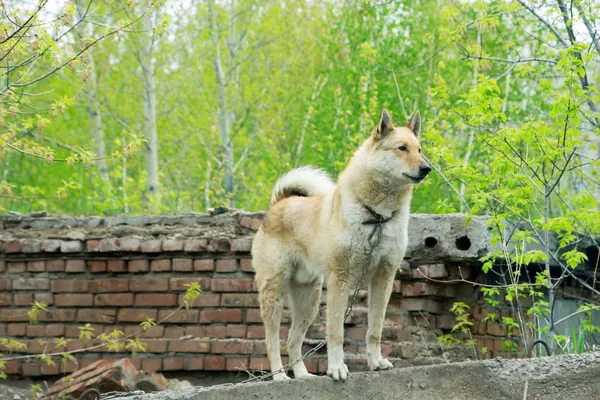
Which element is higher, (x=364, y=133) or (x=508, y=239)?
(x=364, y=133)

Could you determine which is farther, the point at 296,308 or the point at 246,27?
the point at 246,27

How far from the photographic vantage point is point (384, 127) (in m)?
4.34

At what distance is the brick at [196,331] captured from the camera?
6716 mm

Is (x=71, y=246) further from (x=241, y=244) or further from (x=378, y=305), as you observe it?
(x=378, y=305)

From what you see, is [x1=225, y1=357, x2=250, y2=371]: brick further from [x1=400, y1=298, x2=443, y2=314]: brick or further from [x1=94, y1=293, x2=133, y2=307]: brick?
[x1=400, y1=298, x2=443, y2=314]: brick

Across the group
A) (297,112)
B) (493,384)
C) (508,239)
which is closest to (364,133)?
(297,112)

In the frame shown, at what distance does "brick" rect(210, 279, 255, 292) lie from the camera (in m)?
6.63

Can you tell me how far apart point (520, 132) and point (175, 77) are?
1573cm

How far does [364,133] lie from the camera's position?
12.8 metres

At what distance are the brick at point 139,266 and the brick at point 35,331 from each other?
39.0 inches

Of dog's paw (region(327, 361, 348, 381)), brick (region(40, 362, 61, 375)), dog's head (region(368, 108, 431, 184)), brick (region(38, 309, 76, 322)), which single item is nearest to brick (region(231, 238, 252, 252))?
brick (region(38, 309, 76, 322))

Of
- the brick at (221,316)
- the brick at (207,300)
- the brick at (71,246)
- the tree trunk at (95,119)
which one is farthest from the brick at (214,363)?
the tree trunk at (95,119)

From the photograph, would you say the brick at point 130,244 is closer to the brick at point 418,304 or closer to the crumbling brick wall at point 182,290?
the crumbling brick wall at point 182,290

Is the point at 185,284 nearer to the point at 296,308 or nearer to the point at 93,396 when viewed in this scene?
the point at 93,396
